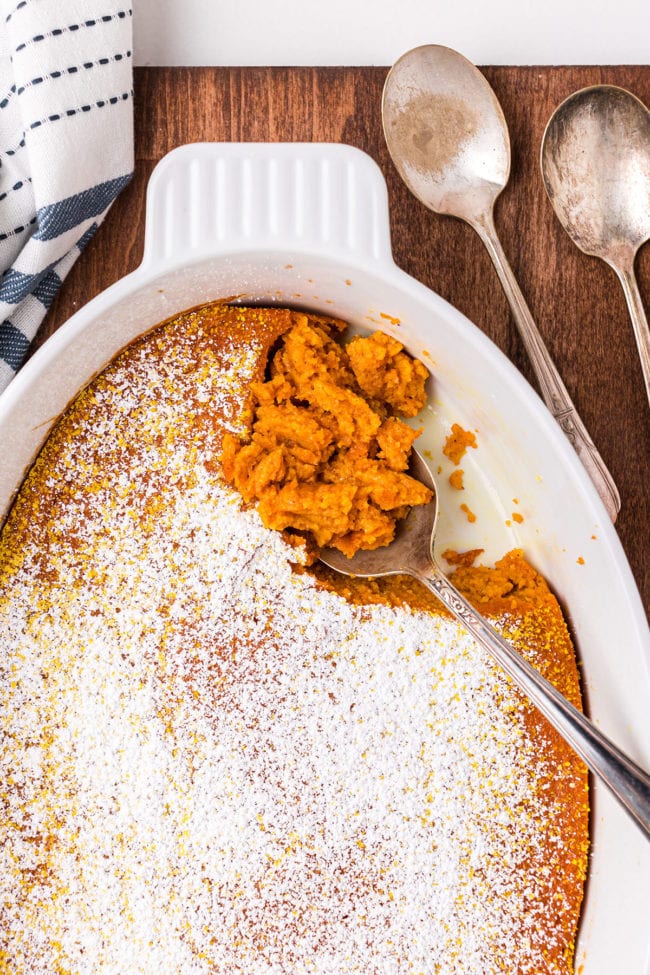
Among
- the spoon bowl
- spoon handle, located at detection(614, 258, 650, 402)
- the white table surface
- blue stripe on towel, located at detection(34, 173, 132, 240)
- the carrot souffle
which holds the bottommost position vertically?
the carrot souffle

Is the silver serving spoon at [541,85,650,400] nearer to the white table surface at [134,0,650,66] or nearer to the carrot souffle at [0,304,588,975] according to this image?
the white table surface at [134,0,650,66]

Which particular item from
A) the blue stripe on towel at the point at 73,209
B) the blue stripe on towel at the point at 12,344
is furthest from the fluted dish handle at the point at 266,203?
the blue stripe on towel at the point at 12,344

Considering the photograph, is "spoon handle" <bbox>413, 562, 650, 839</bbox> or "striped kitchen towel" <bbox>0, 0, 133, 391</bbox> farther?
"striped kitchen towel" <bbox>0, 0, 133, 391</bbox>

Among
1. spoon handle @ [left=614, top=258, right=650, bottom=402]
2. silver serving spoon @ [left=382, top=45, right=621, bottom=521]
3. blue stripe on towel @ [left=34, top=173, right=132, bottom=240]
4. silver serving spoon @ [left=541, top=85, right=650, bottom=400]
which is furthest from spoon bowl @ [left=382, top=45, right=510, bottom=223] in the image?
blue stripe on towel @ [left=34, top=173, right=132, bottom=240]

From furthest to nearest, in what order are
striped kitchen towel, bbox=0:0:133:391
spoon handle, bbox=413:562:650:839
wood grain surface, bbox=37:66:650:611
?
wood grain surface, bbox=37:66:650:611 → striped kitchen towel, bbox=0:0:133:391 → spoon handle, bbox=413:562:650:839

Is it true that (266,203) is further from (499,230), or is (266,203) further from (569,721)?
(569,721)

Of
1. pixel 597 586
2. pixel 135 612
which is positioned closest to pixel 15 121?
pixel 135 612
